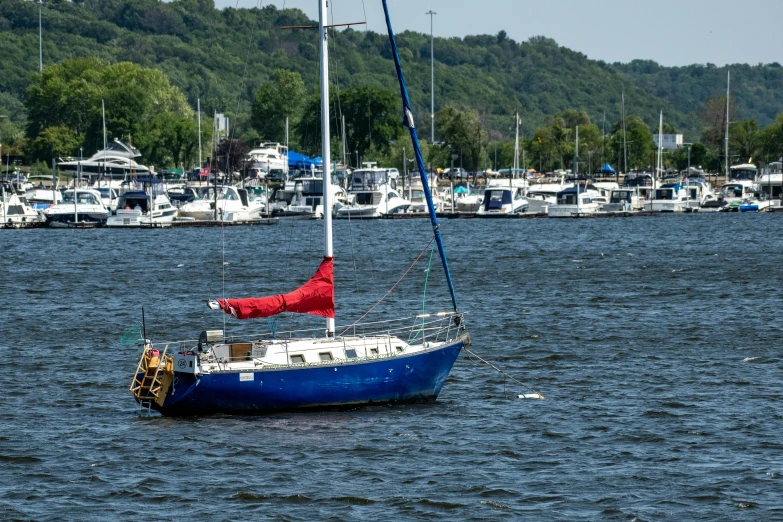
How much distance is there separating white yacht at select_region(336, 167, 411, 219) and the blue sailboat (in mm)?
96412

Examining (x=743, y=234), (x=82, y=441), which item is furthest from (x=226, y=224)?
(x=82, y=441)

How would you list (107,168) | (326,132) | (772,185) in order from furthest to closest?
(107,168) < (772,185) < (326,132)

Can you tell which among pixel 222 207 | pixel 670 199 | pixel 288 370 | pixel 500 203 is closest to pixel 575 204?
pixel 500 203

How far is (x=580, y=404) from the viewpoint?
115 feet

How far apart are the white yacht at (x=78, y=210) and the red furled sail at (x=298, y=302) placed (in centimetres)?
8674

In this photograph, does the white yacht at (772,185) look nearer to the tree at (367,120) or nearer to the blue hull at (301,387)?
the tree at (367,120)

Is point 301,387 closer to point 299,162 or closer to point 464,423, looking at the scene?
point 464,423

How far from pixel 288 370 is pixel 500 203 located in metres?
106

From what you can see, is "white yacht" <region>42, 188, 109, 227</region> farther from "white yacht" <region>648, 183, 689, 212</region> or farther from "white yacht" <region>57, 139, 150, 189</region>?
"white yacht" <region>648, 183, 689, 212</region>

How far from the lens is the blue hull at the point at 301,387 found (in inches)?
1244

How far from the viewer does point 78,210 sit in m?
118

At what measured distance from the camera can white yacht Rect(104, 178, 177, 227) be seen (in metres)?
118

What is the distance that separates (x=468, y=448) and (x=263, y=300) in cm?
672

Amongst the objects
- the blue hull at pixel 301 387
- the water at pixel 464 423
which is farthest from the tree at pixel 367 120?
the blue hull at pixel 301 387
